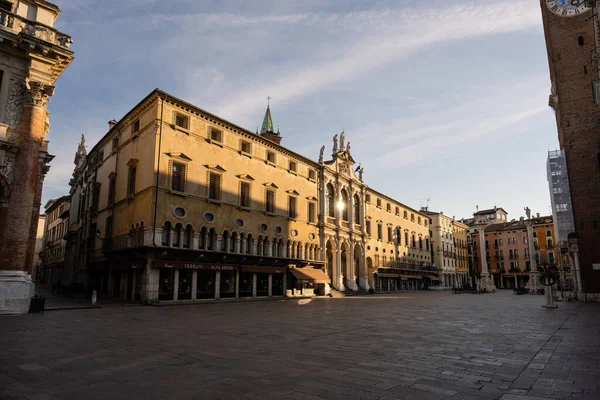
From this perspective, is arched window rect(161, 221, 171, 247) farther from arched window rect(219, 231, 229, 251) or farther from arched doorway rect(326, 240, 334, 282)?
arched doorway rect(326, 240, 334, 282)

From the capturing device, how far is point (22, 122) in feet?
59.1

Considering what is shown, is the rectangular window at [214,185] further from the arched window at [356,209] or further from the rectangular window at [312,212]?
the arched window at [356,209]

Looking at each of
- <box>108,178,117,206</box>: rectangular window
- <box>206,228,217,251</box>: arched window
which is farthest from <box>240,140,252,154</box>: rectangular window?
<box>108,178,117,206</box>: rectangular window

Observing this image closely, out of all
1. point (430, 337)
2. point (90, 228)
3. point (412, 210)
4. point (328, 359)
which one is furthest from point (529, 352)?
point (412, 210)

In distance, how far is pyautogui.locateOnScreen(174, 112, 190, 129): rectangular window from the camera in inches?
1159

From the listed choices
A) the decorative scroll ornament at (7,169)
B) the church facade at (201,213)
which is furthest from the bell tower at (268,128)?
the decorative scroll ornament at (7,169)

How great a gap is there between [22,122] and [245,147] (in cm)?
1883

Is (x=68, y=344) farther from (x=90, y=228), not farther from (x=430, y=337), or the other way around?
(x=90, y=228)

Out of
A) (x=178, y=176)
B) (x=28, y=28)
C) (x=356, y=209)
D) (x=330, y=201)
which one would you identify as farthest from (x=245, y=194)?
(x=356, y=209)

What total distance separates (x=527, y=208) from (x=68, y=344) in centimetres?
5565

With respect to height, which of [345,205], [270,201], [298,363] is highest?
[345,205]

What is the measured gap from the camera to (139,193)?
1108 inches

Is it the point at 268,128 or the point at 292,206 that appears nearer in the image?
the point at 292,206

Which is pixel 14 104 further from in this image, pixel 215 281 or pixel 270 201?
pixel 270 201
